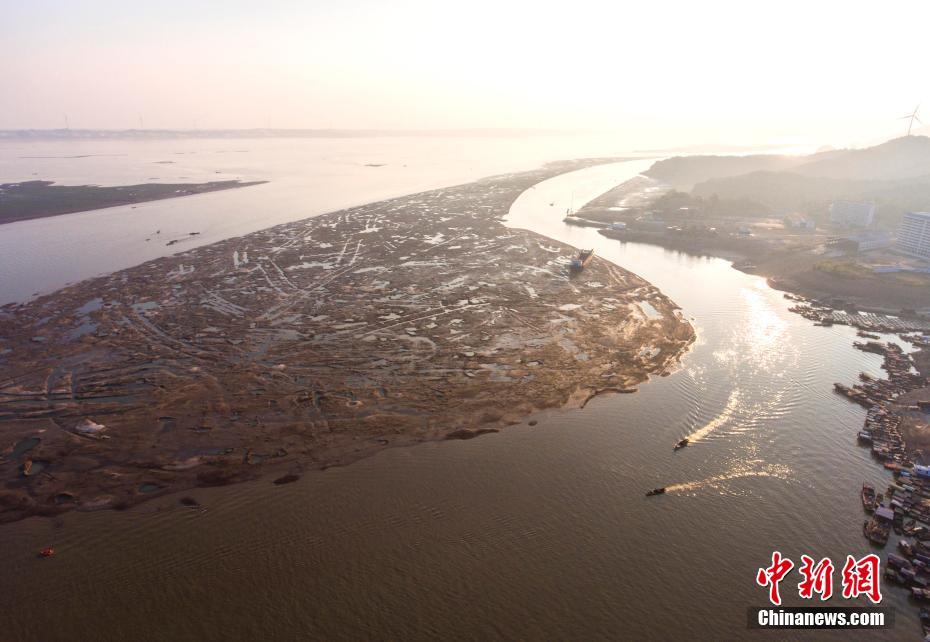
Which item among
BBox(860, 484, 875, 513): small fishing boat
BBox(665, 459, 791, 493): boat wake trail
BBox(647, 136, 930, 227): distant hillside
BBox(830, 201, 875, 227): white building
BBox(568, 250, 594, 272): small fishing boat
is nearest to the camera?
BBox(860, 484, 875, 513): small fishing boat

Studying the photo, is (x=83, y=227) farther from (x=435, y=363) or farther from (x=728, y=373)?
(x=728, y=373)

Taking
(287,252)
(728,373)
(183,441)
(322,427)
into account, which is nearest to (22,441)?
(183,441)

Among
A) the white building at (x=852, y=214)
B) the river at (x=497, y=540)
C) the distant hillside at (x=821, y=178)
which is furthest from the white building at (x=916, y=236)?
the river at (x=497, y=540)

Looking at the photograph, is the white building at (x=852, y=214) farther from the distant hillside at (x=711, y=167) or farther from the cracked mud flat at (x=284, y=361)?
the distant hillside at (x=711, y=167)

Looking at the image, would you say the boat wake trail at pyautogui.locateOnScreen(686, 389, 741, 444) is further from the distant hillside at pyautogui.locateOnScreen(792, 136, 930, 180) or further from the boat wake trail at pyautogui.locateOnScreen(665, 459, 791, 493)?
the distant hillside at pyautogui.locateOnScreen(792, 136, 930, 180)

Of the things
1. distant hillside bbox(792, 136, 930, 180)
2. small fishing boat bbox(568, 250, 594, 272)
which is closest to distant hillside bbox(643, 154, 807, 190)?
distant hillside bbox(792, 136, 930, 180)

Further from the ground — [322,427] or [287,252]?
[287,252]

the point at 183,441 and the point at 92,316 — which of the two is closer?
the point at 183,441
